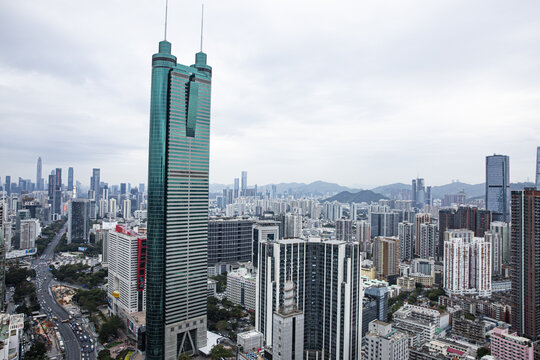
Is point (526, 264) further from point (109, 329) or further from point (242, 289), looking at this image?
point (109, 329)

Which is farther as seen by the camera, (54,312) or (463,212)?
(463,212)

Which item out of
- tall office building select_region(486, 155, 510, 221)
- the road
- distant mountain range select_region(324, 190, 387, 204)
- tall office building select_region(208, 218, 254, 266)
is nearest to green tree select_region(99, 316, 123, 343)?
the road

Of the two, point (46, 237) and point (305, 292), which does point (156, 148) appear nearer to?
point (305, 292)

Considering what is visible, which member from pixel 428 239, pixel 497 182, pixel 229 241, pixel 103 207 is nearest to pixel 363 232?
pixel 428 239

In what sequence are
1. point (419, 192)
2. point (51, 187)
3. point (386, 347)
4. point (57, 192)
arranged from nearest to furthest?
point (386, 347), point (51, 187), point (57, 192), point (419, 192)

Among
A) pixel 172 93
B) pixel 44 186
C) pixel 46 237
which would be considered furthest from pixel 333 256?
pixel 44 186

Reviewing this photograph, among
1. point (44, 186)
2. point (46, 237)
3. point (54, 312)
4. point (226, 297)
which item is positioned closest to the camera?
point (54, 312)
